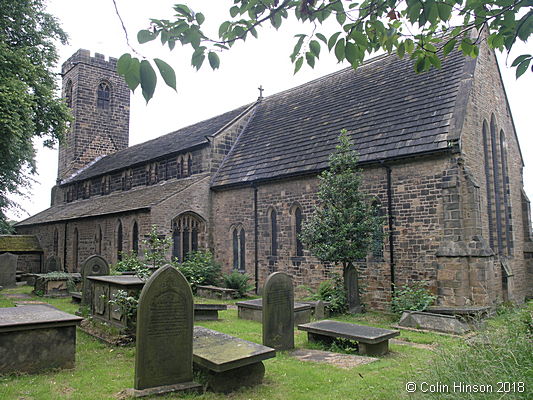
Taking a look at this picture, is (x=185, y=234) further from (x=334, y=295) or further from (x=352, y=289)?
(x=352, y=289)

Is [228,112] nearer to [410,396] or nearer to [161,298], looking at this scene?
[161,298]

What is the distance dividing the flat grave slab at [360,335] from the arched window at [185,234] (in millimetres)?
11426

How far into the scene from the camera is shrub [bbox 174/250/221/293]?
58.1 feet

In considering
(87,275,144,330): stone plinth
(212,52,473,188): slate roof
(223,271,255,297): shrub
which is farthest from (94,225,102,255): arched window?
(87,275,144,330): stone plinth

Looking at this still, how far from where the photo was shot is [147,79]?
104 inches

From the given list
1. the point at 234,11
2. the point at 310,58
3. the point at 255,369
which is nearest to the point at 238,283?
the point at 255,369

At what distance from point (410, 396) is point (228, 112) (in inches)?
872

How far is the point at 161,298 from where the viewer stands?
5746mm

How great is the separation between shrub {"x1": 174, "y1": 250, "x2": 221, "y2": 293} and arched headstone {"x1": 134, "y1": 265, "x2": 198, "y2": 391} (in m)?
11.8

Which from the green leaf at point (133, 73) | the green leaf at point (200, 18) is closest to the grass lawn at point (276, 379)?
the green leaf at point (133, 73)

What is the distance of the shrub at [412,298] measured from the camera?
11.6m

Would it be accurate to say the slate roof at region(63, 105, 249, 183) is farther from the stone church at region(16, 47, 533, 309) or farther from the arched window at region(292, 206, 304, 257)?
the arched window at region(292, 206, 304, 257)

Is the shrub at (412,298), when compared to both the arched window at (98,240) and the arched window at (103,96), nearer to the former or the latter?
the arched window at (98,240)

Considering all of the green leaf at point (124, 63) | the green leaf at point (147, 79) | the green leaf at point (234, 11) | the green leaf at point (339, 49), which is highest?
the green leaf at point (234, 11)
